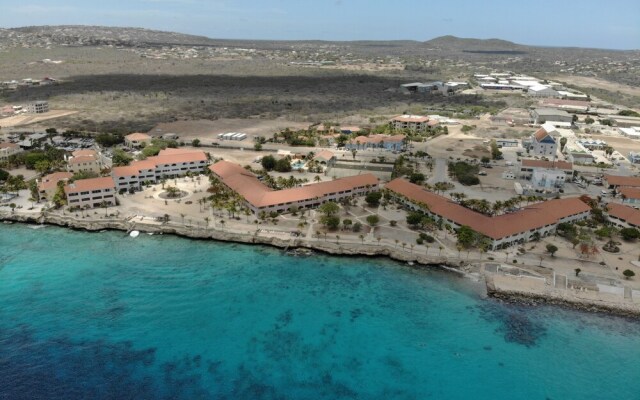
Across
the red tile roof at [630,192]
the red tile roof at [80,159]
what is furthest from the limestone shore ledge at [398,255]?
the red tile roof at [630,192]

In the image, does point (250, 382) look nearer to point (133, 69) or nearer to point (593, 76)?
point (133, 69)

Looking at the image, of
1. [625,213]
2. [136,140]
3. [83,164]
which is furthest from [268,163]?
[625,213]

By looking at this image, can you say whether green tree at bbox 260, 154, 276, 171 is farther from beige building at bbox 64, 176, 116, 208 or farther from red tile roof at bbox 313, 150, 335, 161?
beige building at bbox 64, 176, 116, 208

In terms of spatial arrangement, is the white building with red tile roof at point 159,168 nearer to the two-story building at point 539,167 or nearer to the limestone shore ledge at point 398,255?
the limestone shore ledge at point 398,255

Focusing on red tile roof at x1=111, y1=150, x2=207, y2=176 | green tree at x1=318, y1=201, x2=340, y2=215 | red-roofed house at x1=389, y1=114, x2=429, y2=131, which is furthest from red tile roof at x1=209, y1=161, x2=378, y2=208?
red-roofed house at x1=389, y1=114, x2=429, y2=131

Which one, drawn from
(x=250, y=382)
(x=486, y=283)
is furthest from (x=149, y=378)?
(x=486, y=283)

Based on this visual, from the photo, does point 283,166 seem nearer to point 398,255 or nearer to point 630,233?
point 398,255
